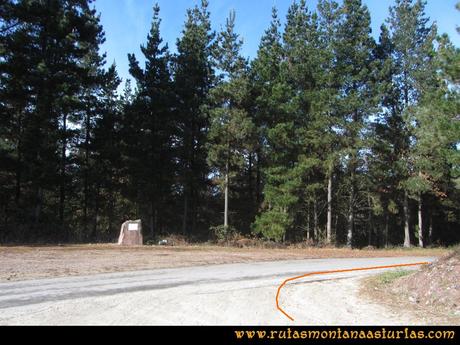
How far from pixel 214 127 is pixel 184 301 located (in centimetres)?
2360

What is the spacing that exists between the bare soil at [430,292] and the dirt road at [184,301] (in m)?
0.48

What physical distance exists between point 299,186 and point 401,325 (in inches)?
977

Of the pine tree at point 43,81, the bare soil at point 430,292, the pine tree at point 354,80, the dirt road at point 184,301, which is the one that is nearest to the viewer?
the dirt road at point 184,301

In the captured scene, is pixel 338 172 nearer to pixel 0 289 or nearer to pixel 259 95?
pixel 259 95

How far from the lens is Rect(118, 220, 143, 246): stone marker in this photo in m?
25.5

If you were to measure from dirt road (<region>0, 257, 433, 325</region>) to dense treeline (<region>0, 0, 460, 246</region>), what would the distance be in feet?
A: 59.2

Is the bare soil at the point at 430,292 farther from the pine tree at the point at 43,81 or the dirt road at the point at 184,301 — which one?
the pine tree at the point at 43,81

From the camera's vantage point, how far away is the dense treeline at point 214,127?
28734 millimetres

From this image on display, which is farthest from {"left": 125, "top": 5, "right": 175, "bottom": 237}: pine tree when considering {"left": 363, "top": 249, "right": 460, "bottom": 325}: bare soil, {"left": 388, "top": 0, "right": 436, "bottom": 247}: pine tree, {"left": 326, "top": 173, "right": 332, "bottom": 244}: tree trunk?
{"left": 363, "top": 249, "right": 460, "bottom": 325}: bare soil

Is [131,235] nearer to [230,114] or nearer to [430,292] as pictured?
[230,114]

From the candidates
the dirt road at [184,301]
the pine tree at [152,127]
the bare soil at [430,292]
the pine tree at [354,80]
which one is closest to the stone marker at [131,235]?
the pine tree at [152,127]

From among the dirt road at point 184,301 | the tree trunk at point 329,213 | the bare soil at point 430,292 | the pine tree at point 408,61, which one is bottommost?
the dirt road at point 184,301
